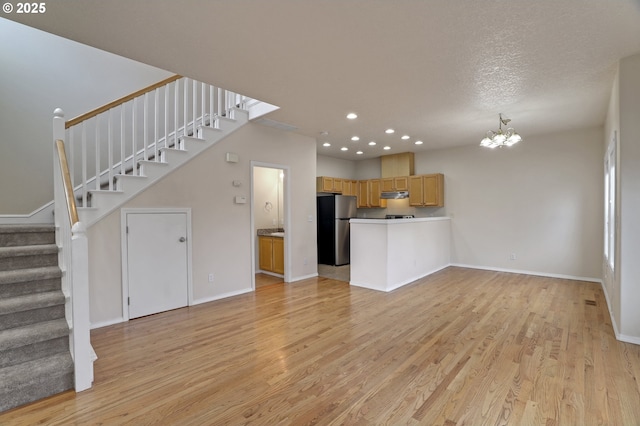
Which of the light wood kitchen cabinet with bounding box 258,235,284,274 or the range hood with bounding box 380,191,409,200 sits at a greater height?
the range hood with bounding box 380,191,409,200

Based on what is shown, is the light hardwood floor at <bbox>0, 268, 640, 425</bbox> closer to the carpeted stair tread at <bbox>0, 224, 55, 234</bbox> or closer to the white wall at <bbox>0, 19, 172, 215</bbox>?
the carpeted stair tread at <bbox>0, 224, 55, 234</bbox>

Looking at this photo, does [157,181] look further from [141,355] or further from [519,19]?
A: [519,19]

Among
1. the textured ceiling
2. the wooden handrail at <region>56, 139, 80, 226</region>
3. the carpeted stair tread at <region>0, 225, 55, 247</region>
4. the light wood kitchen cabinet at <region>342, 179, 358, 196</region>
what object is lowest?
the carpeted stair tread at <region>0, 225, 55, 247</region>

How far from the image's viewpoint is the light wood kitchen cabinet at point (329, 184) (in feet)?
23.9

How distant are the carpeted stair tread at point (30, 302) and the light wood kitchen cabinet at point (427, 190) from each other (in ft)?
21.6

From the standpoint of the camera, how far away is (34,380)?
204 cm

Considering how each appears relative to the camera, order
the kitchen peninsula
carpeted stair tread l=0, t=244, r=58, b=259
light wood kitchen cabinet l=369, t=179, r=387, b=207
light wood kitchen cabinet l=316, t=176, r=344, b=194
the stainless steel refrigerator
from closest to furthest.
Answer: carpeted stair tread l=0, t=244, r=58, b=259
the kitchen peninsula
the stainless steel refrigerator
light wood kitchen cabinet l=316, t=176, r=344, b=194
light wood kitchen cabinet l=369, t=179, r=387, b=207

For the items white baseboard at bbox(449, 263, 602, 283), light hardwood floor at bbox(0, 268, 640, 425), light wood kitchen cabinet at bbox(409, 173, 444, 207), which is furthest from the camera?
light wood kitchen cabinet at bbox(409, 173, 444, 207)

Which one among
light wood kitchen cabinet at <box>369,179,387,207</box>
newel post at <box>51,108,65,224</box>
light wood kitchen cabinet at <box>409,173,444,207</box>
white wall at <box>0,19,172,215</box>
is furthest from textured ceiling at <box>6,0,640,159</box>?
light wood kitchen cabinet at <box>369,179,387,207</box>

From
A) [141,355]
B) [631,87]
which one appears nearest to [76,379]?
[141,355]

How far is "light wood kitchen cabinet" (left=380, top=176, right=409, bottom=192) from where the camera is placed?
7.32 m

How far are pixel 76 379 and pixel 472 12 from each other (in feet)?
12.9

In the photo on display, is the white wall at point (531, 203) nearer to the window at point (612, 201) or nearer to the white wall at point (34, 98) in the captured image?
the window at point (612, 201)

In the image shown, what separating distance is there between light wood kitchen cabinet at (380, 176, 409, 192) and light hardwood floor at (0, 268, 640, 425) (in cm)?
375
